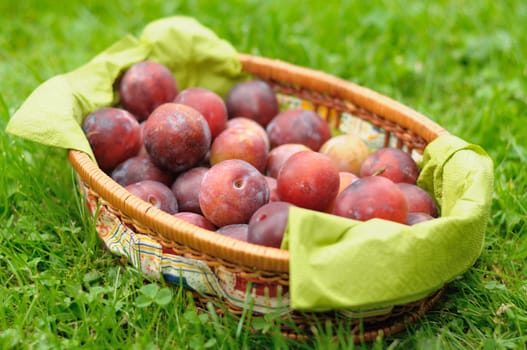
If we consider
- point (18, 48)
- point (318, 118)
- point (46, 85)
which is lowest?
point (18, 48)

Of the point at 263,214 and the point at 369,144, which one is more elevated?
the point at 263,214

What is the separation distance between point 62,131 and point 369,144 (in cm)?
106

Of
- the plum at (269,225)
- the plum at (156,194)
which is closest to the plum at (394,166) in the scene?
the plum at (269,225)

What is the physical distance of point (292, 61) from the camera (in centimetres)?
298

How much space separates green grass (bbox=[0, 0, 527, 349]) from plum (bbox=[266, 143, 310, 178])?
1.89ft

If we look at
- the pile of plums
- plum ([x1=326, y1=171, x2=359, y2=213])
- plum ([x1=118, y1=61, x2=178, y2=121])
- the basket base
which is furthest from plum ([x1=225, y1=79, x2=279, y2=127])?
the basket base

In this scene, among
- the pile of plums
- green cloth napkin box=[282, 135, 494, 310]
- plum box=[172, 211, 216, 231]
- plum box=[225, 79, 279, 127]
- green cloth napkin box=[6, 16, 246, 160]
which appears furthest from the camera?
plum box=[225, 79, 279, 127]

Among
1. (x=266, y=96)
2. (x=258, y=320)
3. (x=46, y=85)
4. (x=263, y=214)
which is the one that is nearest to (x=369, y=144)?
(x=266, y=96)

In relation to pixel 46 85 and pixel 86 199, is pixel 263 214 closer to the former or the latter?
pixel 86 199

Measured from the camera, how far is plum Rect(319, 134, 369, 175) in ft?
6.77

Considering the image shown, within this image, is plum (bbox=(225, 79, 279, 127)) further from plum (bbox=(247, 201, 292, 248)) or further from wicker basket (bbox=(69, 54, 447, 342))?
plum (bbox=(247, 201, 292, 248))

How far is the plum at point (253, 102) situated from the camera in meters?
2.31

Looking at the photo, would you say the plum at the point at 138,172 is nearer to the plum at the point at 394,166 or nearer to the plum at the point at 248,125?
the plum at the point at 248,125

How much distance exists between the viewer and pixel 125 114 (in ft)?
6.70
